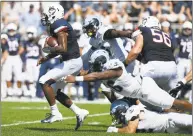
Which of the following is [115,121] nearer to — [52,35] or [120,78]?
[120,78]

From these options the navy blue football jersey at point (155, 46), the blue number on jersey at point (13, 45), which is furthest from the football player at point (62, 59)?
the blue number on jersey at point (13, 45)

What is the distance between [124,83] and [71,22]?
11005 millimetres

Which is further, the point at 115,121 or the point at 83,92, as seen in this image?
the point at 83,92

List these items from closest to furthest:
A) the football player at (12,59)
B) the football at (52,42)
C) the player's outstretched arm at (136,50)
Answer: the player's outstretched arm at (136,50)
the football at (52,42)
the football player at (12,59)

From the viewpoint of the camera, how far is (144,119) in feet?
26.2

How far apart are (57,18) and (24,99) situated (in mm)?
7370

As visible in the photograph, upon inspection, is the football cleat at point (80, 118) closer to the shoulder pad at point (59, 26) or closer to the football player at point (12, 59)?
the shoulder pad at point (59, 26)

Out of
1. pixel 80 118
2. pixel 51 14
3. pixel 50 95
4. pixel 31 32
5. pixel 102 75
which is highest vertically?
pixel 51 14

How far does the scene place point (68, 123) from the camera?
9969 mm

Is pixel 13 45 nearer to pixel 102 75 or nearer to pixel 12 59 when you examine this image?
pixel 12 59

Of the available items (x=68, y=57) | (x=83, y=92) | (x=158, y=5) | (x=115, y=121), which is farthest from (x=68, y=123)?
(x=158, y=5)

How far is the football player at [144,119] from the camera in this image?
26.0 ft

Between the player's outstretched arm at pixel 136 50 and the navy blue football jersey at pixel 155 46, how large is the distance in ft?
0.27

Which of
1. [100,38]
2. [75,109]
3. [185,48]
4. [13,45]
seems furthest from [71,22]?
[75,109]
